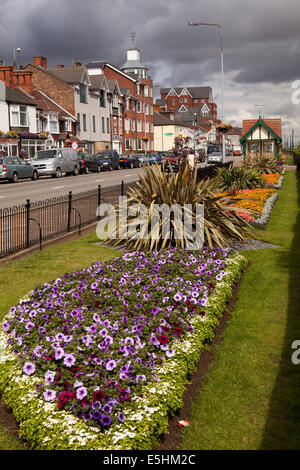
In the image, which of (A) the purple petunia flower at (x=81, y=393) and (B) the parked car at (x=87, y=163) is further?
(B) the parked car at (x=87, y=163)

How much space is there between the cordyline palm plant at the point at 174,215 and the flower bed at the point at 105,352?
9.34 ft

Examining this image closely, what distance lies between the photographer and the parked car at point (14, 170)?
32719 millimetres

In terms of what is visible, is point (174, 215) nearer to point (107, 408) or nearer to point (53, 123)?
point (107, 408)

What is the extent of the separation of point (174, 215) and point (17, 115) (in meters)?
40.0

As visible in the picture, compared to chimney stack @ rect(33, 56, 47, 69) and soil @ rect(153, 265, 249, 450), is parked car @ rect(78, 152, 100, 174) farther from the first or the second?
soil @ rect(153, 265, 249, 450)

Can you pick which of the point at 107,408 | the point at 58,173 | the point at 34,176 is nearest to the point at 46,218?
the point at 107,408

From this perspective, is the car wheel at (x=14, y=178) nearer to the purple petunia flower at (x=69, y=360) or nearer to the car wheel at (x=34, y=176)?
the car wheel at (x=34, y=176)

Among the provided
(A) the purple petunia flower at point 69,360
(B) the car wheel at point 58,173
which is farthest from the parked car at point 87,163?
(A) the purple petunia flower at point 69,360

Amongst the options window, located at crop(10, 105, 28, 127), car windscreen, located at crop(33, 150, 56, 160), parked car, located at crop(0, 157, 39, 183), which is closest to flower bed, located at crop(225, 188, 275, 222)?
parked car, located at crop(0, 157, 39, 183)

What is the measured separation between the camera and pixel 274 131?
4244 cm

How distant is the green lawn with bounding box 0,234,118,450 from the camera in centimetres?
859

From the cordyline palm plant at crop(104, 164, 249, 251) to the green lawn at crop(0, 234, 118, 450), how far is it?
82 cm
